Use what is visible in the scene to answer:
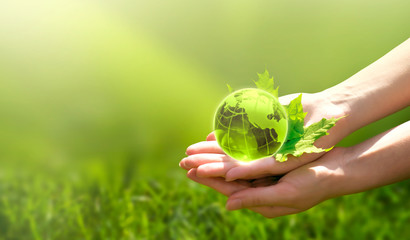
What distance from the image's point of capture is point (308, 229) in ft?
11.6

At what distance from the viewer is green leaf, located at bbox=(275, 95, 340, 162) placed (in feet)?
7.98

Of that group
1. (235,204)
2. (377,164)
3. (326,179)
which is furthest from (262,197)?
(377,164)

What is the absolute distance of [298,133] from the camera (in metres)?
2.48

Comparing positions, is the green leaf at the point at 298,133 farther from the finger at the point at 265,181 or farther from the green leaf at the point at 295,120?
the finger at the point at 265,181

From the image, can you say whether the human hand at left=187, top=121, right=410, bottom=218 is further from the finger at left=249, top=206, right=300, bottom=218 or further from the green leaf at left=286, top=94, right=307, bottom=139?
the green leaf at left=286, top=94, right=307, bottom=139

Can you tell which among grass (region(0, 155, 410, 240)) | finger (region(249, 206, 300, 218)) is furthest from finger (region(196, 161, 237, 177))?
grass (region(0, 155, 410, 240))

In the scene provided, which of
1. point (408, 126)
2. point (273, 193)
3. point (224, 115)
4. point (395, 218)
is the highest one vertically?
point (224, 115)

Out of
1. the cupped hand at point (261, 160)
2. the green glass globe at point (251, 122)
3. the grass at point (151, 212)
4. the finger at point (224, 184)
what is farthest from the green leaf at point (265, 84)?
the grass at point (151, 212)

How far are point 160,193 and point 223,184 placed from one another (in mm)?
1351

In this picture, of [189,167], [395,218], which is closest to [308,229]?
[395,218]

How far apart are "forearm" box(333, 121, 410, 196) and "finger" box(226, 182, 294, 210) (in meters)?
0.37

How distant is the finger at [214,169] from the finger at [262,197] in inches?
6.8

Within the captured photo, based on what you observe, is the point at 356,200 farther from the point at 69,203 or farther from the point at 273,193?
the point at 69,203

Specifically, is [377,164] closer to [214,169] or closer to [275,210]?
[275,210]
